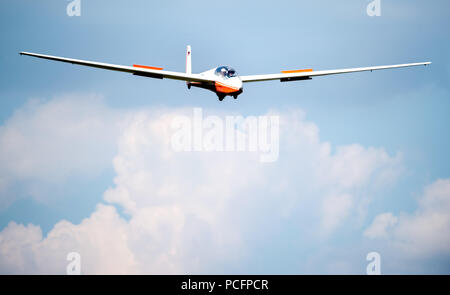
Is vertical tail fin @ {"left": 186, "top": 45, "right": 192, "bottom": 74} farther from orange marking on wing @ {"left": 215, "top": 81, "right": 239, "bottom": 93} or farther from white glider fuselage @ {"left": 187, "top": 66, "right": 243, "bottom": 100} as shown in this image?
orange marking on wing @ {"left": 215, "top": 81, "right": 239, "bottom": 93}

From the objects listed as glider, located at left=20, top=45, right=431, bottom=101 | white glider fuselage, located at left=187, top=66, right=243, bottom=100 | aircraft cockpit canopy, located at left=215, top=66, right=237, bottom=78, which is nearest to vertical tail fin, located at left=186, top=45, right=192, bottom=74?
glider, located at left=20, top=45, right=431, bottom=101

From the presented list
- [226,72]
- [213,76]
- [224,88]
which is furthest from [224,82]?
[213,76]

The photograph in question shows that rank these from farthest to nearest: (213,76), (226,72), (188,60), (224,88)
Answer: (188,60) → (213,76) → (226,72) → (224,88)

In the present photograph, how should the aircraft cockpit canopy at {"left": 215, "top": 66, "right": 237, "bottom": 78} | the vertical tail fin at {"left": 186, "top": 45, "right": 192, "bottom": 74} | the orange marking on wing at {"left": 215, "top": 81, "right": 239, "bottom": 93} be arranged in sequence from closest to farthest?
the orange marking on wing at {"left": 215, "top": 81, "right": 239, "bottom": 93} < the aircraft cockpit canopy at {"left": 215, "top": 66, "right": 237, "bottom": 78} < the vertical tail fin at {"left": 186, "top": 45, "right": 192, "bottom": 74}

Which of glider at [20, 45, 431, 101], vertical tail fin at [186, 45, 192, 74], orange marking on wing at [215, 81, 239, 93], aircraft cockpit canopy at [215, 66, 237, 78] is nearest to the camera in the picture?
glider at [20, 45, 431, 101]

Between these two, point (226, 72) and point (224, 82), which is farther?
point (226, 72)

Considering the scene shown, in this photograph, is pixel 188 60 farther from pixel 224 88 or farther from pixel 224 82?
pixel 224 88

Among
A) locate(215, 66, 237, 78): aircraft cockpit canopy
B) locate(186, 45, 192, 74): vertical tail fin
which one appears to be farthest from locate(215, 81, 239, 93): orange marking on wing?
locate(186, 45, 192, 74): vertical tail fin

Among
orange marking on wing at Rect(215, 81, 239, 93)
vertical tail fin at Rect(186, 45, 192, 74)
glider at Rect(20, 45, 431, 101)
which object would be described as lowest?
orange marking on wing at Rect(215, 81, 239, 93)

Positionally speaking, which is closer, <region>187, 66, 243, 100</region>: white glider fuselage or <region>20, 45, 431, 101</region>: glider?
<region>20, 45, 431, 101</region>: glider

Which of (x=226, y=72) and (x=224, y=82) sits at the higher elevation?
(x=226, y=72)

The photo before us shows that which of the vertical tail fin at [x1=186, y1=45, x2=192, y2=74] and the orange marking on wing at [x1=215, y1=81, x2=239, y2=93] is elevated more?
the vertical tail fin at [x1=186, y1=45, x2=192, y2=74]
